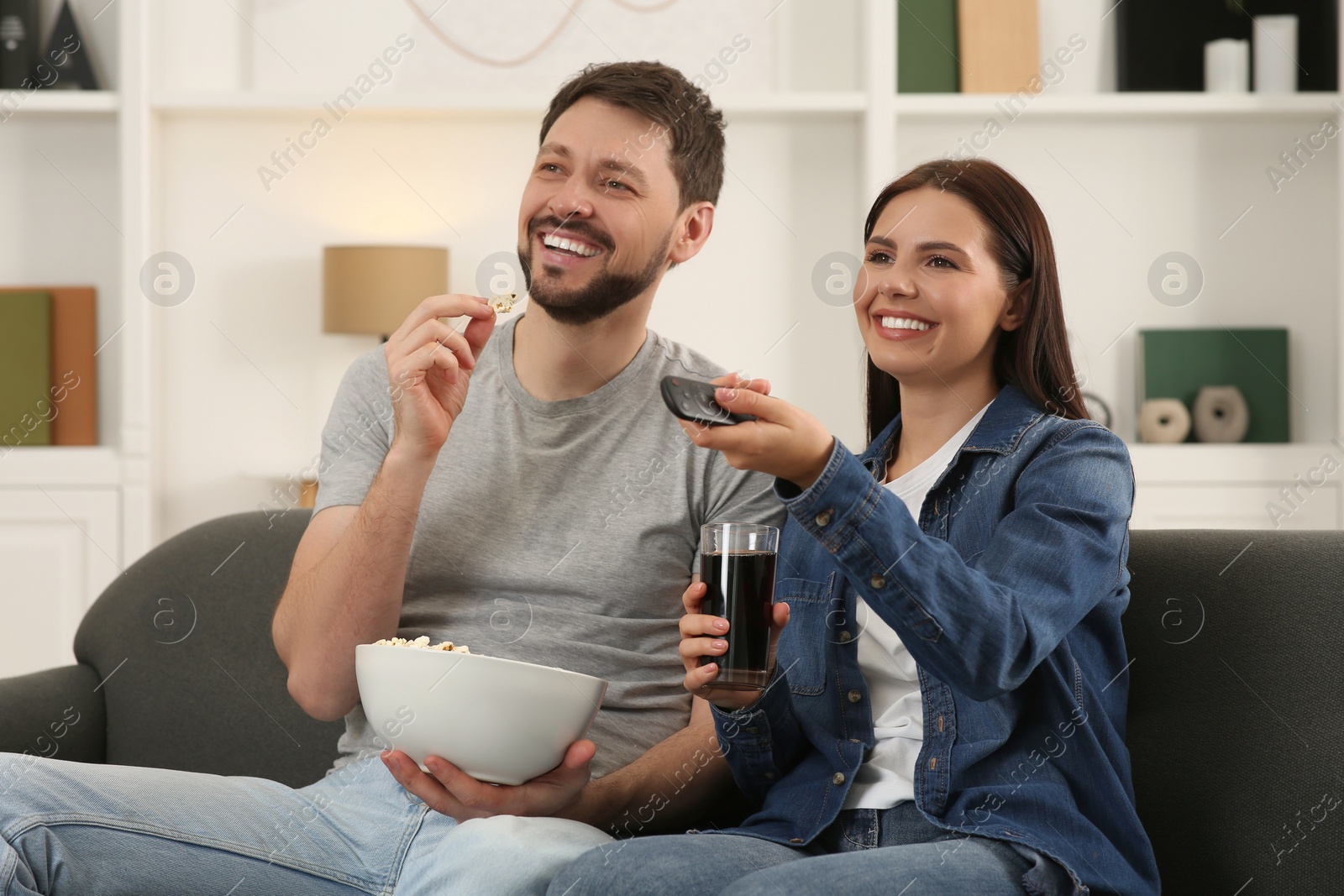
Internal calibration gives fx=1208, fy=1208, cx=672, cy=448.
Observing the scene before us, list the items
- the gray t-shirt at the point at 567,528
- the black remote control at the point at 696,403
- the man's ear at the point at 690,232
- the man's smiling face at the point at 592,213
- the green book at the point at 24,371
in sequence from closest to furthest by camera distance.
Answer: the black remote control at the point at 696,403 < the gray t-shirt at the point at 567,528 < the man's smiling face at the point at 592,213 < the man's ear at the point at 690,232 < the green book at the point at 24,371

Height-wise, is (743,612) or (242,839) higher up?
(743,612)

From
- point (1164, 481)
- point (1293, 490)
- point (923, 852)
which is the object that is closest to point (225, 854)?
point (923, 852)

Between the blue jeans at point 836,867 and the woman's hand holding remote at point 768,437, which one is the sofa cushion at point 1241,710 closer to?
the blue jeans at point 836,867

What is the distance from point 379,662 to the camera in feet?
4.19

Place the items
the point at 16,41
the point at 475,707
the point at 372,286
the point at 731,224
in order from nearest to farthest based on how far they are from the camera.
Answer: the point at 475,707, the point at 372,286, the point at 16,41, the point at 731,224

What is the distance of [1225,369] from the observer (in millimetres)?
3621

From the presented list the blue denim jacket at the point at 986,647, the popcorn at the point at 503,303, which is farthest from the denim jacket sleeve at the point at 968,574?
the popcorn at the point at 503,303

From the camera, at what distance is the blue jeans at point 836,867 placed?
3.58ft

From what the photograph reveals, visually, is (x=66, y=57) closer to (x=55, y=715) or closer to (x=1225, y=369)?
(x=55, y=715)

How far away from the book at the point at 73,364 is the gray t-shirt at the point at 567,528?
223 centimetres

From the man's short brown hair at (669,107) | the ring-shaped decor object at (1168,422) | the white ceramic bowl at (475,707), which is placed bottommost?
the white ceramic bowl at (475,707)

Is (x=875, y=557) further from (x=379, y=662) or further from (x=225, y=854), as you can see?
(x=225, y=854)

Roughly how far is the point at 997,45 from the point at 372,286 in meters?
1.93

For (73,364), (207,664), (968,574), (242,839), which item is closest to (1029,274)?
(968,574)
